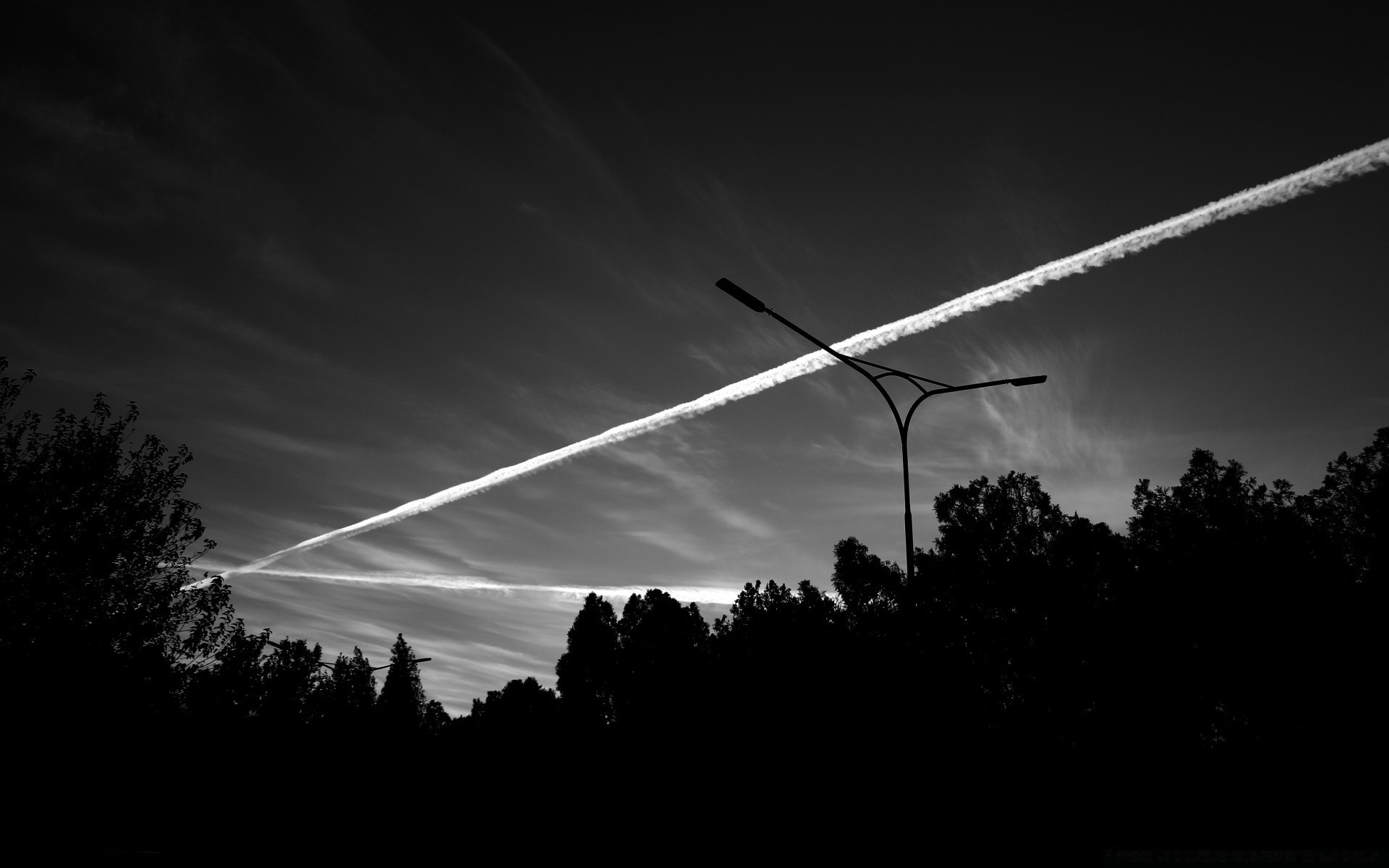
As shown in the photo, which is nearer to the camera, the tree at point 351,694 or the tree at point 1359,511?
the tree at point 1359,511

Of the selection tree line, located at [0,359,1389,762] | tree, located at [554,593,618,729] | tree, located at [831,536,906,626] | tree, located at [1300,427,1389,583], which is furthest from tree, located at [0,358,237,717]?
tree, located at [554,593,618,729]

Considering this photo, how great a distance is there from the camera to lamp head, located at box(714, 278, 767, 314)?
13.9 metres

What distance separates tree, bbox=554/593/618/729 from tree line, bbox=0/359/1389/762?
3075 cm

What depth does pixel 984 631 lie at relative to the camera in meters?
40.6

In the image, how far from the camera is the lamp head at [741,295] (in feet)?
45.4

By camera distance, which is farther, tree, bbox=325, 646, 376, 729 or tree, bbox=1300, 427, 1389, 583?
tree, bbox=325, 646, 376, 729

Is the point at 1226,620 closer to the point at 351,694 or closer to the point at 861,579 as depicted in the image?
the point at 861,579

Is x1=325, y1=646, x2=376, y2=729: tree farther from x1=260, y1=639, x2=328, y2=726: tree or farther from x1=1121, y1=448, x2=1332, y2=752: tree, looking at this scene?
x1=1121, y1=448, x2=1332, y2=752: tree

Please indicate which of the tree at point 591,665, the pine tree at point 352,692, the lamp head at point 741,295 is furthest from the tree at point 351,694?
the lamp head at point 741,295

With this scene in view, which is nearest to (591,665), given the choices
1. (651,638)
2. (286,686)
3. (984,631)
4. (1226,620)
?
(651,638)

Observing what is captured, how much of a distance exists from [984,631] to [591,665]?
60.3 metres

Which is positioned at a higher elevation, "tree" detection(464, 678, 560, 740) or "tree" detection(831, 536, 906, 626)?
"tree" detection(831, 536, 906, 626)

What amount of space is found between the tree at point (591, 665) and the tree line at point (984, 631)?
30749 millimetres

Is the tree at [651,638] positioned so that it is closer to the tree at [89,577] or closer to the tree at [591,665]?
the tree at [591,665]
